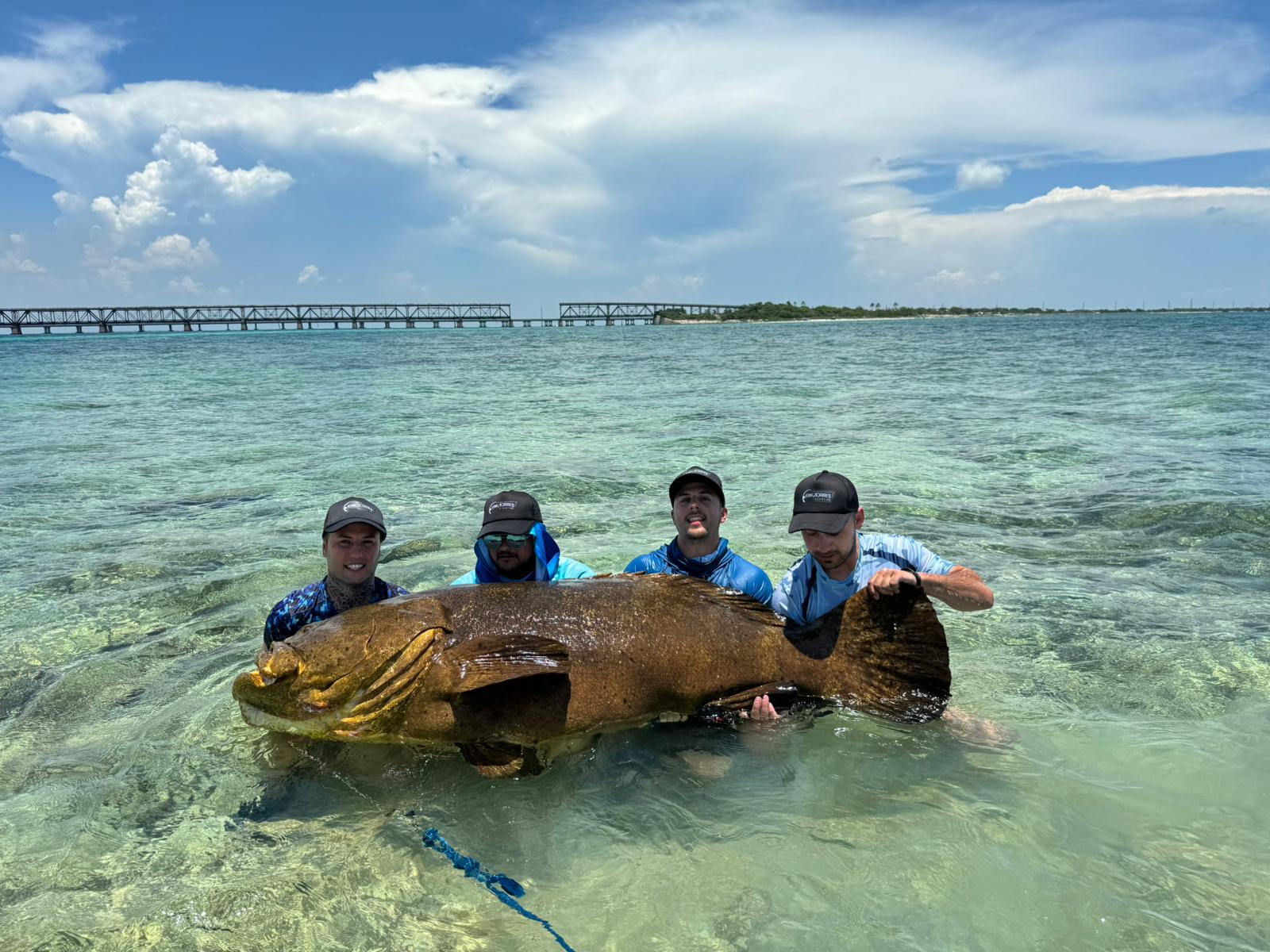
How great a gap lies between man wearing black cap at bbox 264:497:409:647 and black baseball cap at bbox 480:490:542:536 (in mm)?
701

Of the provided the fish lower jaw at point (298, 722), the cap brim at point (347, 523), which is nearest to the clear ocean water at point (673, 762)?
the fish lower jaw at point (298, 722)

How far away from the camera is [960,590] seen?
15.2 feet

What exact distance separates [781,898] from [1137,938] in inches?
56.5

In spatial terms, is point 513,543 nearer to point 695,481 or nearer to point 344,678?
point 695,481

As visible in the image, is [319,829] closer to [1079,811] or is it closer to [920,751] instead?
[920,751]

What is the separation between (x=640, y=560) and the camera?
5.79m

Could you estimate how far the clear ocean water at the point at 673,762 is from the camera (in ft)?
11.8

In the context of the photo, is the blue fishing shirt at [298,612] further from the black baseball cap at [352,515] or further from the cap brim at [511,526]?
the cap brim at [511,526]

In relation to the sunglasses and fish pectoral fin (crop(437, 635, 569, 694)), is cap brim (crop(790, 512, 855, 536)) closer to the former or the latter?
fish pectoral fin (crop(437, 635, 569, 694))

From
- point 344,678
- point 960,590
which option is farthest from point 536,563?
point 960,590

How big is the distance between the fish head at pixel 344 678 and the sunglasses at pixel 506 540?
0.92 metres

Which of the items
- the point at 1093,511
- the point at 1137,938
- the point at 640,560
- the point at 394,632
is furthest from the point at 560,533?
the point at 1137,938

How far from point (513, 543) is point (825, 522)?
195cm

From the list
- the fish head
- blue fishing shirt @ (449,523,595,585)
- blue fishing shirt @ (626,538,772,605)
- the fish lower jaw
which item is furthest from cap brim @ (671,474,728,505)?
Result: the fish lower jaw
